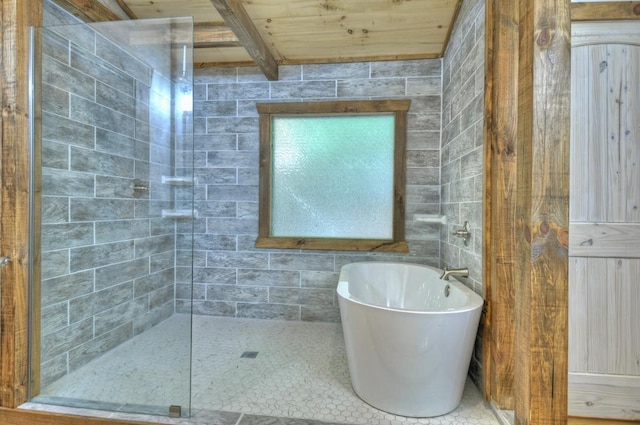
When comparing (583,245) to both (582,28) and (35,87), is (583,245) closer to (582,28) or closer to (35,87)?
(582,28)

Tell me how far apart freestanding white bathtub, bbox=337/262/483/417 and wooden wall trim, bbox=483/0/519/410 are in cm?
12

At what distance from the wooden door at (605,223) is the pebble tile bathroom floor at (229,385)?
0.61 m

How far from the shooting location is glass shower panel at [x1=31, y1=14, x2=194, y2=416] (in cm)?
155

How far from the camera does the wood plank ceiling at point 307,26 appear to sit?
2.01 metres

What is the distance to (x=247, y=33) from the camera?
2.07m

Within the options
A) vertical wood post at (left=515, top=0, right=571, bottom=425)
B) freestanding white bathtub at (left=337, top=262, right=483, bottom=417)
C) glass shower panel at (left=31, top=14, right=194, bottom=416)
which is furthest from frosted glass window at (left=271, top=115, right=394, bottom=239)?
vertical wood post at (left=515, top=0, right=571, bottom=425)

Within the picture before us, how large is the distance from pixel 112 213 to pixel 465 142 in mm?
2309

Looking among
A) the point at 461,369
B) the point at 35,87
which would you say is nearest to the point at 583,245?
the point at 461,369

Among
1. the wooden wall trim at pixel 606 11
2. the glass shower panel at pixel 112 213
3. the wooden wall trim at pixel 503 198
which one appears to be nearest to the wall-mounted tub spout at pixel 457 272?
the wooden wall trim at pixel 503 198

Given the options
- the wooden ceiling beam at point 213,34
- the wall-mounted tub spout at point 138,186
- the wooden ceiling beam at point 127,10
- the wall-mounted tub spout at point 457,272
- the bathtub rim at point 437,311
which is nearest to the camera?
the bathtub rim at point 437,311

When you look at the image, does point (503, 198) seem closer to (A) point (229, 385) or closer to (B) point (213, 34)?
(A) point (229, 385)

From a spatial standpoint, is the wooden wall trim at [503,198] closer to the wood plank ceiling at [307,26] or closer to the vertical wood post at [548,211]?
the vertical wood post at [548,211]

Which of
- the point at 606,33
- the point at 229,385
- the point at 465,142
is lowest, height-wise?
the point at 229,385

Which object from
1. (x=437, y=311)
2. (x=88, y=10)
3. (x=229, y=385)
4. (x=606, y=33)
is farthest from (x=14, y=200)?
(x=606, y=33)
